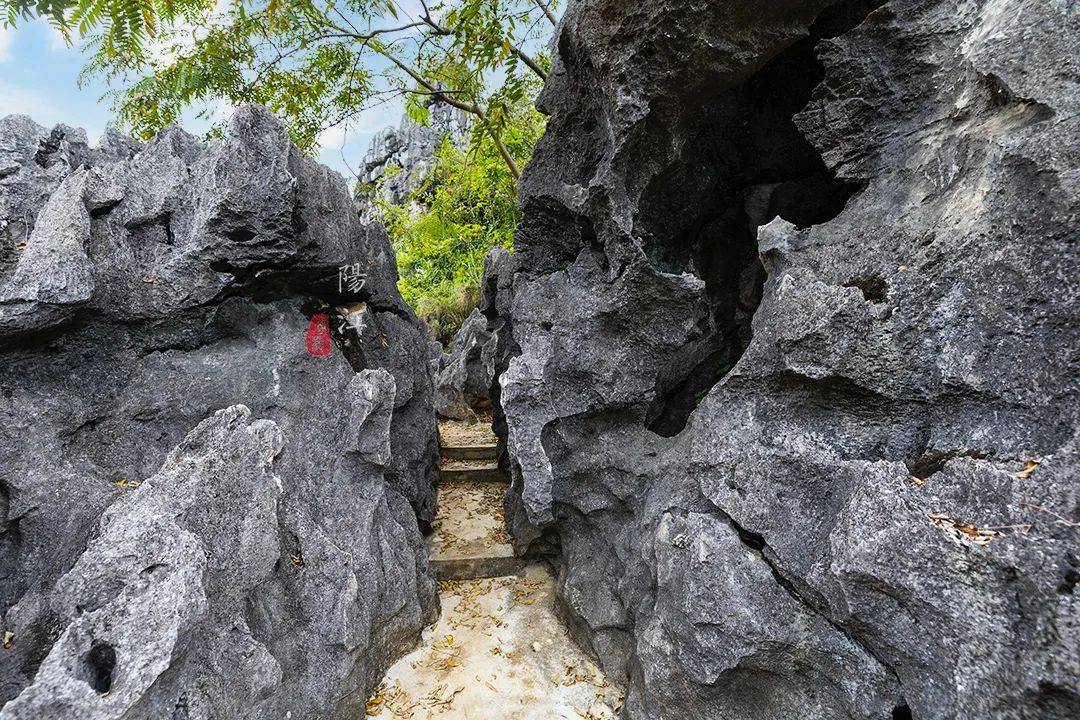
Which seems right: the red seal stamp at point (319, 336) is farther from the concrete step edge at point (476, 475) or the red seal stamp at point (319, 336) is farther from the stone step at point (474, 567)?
the concrete step edge at point (476, 475)

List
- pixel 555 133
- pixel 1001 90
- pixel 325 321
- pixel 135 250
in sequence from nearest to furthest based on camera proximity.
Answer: pixel 1001 90, pixel 135 250, pixel 325 321, pixel 555 133

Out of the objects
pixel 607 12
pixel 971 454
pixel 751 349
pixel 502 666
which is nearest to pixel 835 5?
pixel 607 12

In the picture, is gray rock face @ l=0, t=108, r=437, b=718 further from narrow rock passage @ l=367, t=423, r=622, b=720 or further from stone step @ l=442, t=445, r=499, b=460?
stone step @ l=442, t=445, r=499, b=460

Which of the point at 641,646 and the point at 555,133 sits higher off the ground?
the point at 555,133

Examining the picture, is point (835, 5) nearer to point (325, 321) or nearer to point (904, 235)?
point (904, 235)

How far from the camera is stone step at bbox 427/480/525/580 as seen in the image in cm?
613

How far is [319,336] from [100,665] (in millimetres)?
2979

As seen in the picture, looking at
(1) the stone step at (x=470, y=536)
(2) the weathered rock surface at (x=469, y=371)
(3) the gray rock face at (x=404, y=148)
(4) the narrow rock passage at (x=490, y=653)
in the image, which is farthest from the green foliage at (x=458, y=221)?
(3) the gray rock face at (x=404, y=148)

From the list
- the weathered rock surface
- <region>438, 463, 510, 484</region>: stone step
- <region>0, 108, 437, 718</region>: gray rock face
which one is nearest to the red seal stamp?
<region>0, 108, 437, 718</region>: gray rock face

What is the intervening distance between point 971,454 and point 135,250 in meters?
5.93

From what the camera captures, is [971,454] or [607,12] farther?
[607,12]

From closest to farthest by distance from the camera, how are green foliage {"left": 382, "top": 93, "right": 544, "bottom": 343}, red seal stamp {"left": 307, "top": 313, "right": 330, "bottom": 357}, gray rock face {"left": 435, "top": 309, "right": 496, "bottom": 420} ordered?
red seal stamp {"left": 307, "top": 313, "right": 330, "bottom": 357}, green foliage {"left": 382, "top": 93, "right": 544, "bottom": 343}, gray rock face {"left": 435, "top": 309, "right": 496, "bottom": 420}

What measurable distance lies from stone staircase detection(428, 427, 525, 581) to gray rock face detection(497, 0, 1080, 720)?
46.2 inches

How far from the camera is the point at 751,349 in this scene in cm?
361
